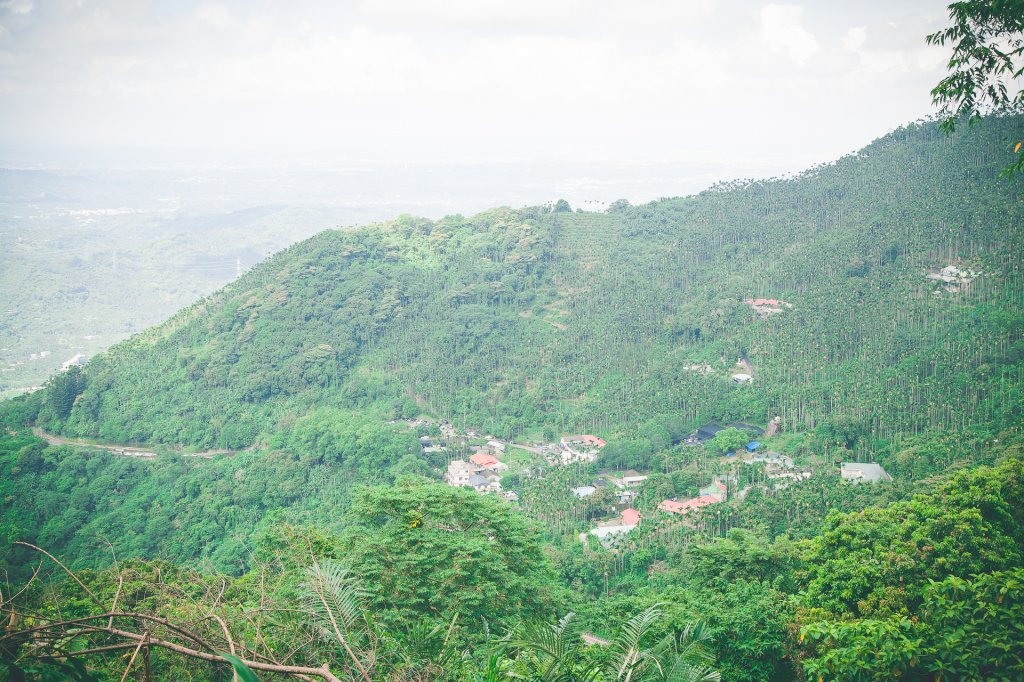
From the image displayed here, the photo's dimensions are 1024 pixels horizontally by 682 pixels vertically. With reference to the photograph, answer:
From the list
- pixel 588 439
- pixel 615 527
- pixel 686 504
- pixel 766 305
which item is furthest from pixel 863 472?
pixel 766 305

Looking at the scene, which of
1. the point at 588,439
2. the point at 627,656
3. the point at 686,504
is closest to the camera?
the point at 627,656

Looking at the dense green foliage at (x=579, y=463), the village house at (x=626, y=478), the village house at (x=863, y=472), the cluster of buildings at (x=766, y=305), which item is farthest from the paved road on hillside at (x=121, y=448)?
the cluster of buildings at (x=766, y=305)

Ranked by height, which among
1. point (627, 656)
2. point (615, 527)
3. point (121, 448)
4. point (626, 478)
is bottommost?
point (615, 527)

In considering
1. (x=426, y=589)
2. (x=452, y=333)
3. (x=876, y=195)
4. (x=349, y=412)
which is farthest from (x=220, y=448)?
(x=876, y=195)

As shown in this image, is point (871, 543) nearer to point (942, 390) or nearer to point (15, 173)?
point (942, 390)

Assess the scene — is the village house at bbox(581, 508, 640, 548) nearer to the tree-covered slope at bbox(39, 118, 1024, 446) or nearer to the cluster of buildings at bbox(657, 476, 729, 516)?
the cluster of buildings at bbox(657, 476, 729, 516)

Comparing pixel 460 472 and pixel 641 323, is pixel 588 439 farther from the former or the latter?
pixel 641 323

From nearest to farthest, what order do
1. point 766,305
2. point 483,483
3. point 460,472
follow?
point 483,483 < point 460,472 < point 766,305

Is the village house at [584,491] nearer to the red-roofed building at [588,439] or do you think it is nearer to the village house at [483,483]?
the village house at [483,483]
